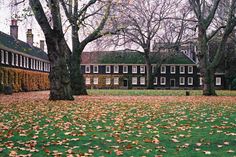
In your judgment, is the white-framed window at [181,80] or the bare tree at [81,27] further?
the white-framed window at [181,80]

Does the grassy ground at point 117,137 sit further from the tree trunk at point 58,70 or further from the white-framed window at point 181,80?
the white-framed window at point 181,80

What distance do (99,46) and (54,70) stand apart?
2750 cm

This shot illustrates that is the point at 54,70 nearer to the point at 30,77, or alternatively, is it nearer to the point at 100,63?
the point at 30,77

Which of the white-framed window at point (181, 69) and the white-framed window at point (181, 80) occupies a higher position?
the white-framed window at point (181, 69)

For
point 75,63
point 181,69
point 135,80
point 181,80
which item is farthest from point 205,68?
point 181,69

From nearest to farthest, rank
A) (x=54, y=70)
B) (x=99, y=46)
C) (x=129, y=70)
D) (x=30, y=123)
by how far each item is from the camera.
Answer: (x=30, y=123), (x=54, y=70), (x=99, y=46), (x=129, y=70)

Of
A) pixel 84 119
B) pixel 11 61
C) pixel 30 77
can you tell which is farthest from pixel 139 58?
pixel 84 119

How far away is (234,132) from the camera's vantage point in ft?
35.2

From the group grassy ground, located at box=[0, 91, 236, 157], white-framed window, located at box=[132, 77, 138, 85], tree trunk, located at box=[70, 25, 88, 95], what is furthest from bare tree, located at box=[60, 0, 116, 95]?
white-framed window, located at box=[132, 77, 138, 85]

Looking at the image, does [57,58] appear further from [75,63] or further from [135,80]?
[135,80]

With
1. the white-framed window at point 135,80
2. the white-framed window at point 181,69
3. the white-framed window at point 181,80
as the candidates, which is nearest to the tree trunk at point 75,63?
the white-framed window at point 135,80

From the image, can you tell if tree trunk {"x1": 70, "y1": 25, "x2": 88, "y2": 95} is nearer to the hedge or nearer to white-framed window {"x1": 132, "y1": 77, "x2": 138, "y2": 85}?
the hedge

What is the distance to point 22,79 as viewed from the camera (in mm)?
59406

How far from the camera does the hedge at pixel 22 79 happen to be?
2004 inches
